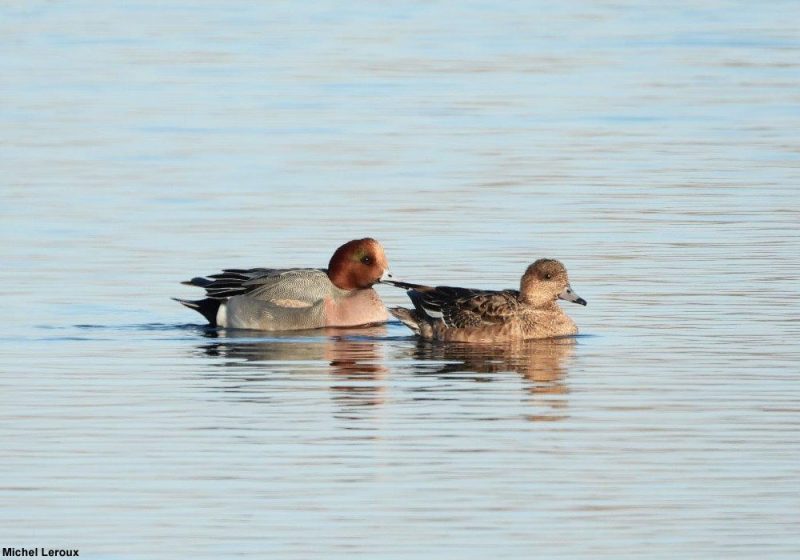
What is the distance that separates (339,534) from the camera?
32.0ft

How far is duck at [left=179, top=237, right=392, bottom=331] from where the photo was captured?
55.8 feet

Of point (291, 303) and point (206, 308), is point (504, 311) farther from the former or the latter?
point (206, 308)

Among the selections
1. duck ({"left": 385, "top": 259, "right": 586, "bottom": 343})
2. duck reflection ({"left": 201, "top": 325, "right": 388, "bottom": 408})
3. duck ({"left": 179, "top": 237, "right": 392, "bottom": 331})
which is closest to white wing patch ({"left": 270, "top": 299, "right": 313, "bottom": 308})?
duck ({"left": 179, "top": 237, "right": 392, "bottom": 331})

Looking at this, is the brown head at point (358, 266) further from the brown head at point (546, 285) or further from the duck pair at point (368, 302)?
the brown head at point (546, 285)

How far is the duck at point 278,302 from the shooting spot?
17.0m

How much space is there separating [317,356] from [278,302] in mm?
1752

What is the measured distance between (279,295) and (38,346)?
2507 mm

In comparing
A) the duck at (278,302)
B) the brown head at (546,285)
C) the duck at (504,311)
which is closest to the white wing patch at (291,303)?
the duck at (278,302)

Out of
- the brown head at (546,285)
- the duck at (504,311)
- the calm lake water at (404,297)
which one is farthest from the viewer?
the brown head at (546,285)

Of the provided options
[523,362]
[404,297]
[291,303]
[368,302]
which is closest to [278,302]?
[291,303]

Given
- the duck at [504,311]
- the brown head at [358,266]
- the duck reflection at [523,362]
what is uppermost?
the brown head at [358,266]

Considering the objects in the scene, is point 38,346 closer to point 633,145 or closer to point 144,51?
point 633,145

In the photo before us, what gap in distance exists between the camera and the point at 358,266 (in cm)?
1741

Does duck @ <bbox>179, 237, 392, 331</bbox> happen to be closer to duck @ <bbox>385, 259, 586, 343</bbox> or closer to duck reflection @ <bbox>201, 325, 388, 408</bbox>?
duck reflection @ <bbox>201, 325, 388, 408</bbox>
